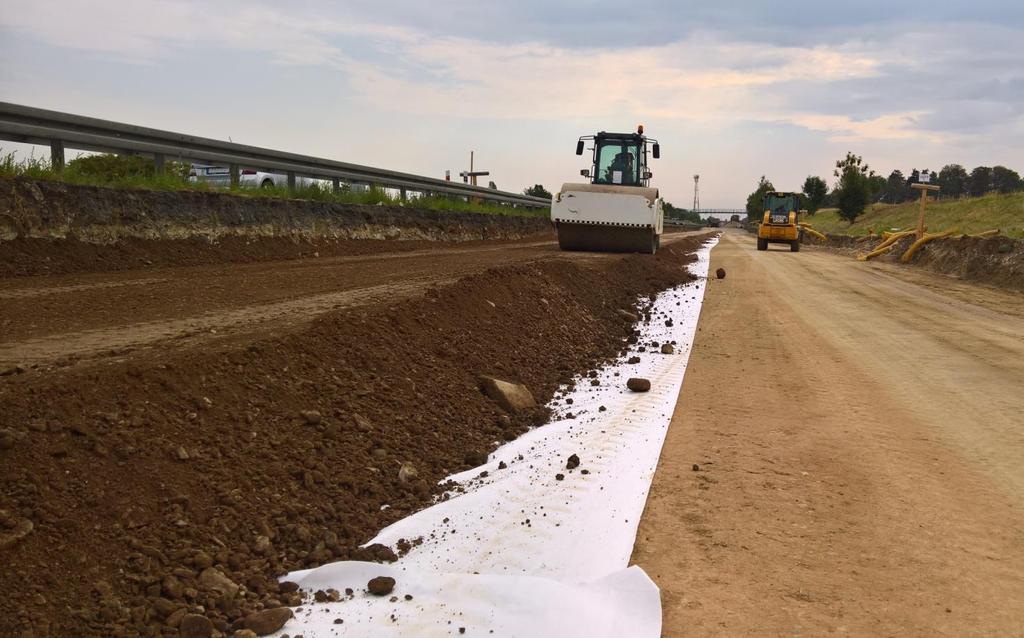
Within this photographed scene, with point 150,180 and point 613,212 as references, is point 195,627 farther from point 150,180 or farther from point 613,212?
point 613,212

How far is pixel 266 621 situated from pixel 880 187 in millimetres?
79207

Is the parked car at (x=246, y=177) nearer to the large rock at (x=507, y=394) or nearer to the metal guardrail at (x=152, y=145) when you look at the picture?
the metal guardrail at (x=152, y=145)

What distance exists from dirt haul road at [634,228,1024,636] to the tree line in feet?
152

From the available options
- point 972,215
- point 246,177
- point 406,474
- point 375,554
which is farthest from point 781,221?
point 375,554

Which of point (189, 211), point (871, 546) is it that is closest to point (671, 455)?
point (871, 546)

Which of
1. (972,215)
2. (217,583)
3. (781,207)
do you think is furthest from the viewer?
(972,215)

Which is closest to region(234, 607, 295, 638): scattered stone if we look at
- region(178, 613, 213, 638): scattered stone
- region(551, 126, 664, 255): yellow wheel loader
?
region(178, 613, 213, 638): scattered stone

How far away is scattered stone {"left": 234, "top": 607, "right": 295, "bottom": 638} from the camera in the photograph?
2838 mm

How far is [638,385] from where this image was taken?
21.8 ft

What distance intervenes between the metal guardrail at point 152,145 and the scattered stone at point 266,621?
7410 millimetres

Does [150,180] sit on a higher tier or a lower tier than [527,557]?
higher

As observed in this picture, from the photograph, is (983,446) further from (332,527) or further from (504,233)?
(504,233)

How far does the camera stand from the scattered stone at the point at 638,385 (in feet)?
21.8

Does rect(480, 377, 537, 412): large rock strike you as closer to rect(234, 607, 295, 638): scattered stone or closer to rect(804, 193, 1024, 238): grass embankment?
rect(234, 607, 295, 638): scattered stone
